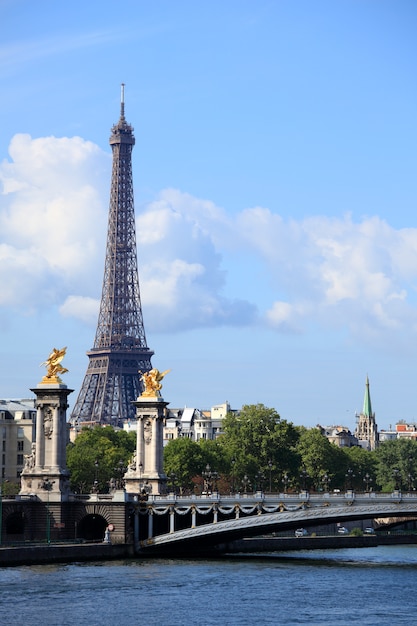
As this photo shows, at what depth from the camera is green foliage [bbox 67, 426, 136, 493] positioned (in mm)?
121812

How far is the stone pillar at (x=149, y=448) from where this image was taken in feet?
332

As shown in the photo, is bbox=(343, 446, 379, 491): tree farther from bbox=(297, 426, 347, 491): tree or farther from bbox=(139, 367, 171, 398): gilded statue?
bbox=(139, 367, 171, 398): gilded statue

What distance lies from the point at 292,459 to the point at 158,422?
36.2 meters

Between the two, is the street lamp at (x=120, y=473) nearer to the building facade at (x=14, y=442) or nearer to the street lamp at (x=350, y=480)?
the building facade at (x=14, y=442)

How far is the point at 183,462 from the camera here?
126562mm

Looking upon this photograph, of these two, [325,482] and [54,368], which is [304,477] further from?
[54,368]

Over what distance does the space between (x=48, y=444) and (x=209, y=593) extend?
22055mm

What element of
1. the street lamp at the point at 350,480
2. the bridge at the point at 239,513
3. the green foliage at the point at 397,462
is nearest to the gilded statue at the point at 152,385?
the bridge at the point at 239,513

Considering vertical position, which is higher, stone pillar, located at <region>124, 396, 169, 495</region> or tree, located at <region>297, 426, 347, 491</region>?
tree, located at <region>297, 426, 347, 491</region>

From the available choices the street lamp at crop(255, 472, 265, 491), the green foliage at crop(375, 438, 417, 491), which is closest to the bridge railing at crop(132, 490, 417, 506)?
the street lamp at crop(255, 472, 265, 491)

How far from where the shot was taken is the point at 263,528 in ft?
302

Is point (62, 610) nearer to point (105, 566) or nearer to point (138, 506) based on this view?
point (105, 566)

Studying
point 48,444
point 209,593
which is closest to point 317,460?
point 48,444

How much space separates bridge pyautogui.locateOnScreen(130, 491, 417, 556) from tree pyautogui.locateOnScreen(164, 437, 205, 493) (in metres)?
30.8
